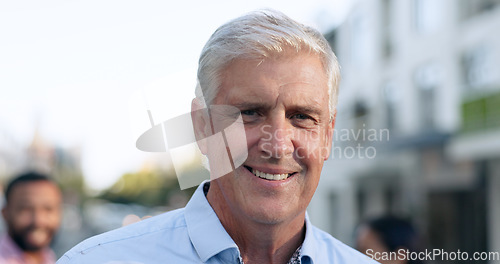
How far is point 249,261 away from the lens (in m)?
1.83

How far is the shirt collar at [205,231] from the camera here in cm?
175

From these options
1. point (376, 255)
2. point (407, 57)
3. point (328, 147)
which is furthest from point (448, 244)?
point (328, 147)

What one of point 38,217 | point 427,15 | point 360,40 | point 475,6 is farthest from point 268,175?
point 360,40

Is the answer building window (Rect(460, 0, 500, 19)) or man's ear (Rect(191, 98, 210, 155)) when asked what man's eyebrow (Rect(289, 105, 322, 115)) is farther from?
building window (Rect(460, 0, 500, 19))

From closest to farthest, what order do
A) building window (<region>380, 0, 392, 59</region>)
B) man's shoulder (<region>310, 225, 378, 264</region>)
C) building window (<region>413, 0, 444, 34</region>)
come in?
man's shoulder (<region>310, 225, 378, 264</region>) → building window (<region>413, 0, 444, 34</region>) → building window (<region>380, 0, 392, 59</region>)

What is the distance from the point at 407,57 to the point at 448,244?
5774 millimetres

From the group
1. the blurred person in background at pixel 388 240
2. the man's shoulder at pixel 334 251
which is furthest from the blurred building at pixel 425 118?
the man's shoulder at pixel 334 251

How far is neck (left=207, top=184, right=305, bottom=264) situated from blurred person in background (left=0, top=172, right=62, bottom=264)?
2.89 metres

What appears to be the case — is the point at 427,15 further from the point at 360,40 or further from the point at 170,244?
the point at 170,244

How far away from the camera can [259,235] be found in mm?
1799

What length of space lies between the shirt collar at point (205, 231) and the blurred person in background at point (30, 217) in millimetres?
2841

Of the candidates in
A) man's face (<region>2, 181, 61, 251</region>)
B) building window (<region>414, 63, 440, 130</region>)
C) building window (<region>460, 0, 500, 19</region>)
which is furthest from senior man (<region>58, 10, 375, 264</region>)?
building window (<region>414, 63, 440, 130</region>)

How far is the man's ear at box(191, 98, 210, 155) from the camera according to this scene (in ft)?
6.20

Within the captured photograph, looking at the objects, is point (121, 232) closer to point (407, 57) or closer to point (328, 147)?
point (328, 147)
